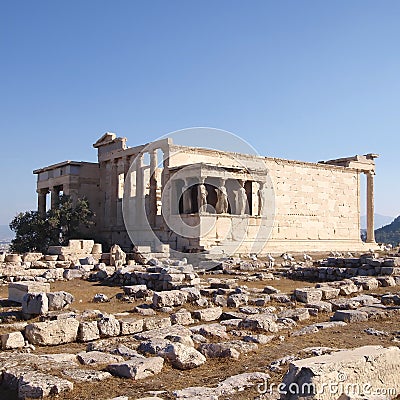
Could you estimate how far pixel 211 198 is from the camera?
26.7 m

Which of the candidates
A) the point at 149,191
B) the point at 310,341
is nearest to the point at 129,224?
the point at 149,191

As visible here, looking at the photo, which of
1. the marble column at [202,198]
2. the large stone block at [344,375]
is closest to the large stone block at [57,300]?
the large stone block at [344,375]

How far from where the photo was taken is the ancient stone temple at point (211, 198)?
24891 mm

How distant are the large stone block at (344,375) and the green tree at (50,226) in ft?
73.4

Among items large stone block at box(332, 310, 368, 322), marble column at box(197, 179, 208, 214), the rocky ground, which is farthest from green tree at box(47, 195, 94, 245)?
large stone block at box(332, 310, 368, 322)

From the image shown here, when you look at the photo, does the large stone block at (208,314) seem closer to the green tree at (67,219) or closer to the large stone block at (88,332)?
the large stone block at (88,332)

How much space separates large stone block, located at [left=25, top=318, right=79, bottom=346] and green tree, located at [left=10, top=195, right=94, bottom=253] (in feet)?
61.7

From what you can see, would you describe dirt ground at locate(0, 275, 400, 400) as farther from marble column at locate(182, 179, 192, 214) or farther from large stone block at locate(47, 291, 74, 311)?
marble column at locate(182, 179, 192, 214)

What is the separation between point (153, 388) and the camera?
4.96 metres

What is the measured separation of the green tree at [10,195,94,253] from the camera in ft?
84.3

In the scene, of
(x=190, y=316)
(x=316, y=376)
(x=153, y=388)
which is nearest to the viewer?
(x=316, y=376)

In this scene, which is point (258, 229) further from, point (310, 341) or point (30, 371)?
point (30, 371)

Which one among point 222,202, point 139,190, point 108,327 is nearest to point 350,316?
point 108,327

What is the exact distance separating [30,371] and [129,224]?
75.0 ft
